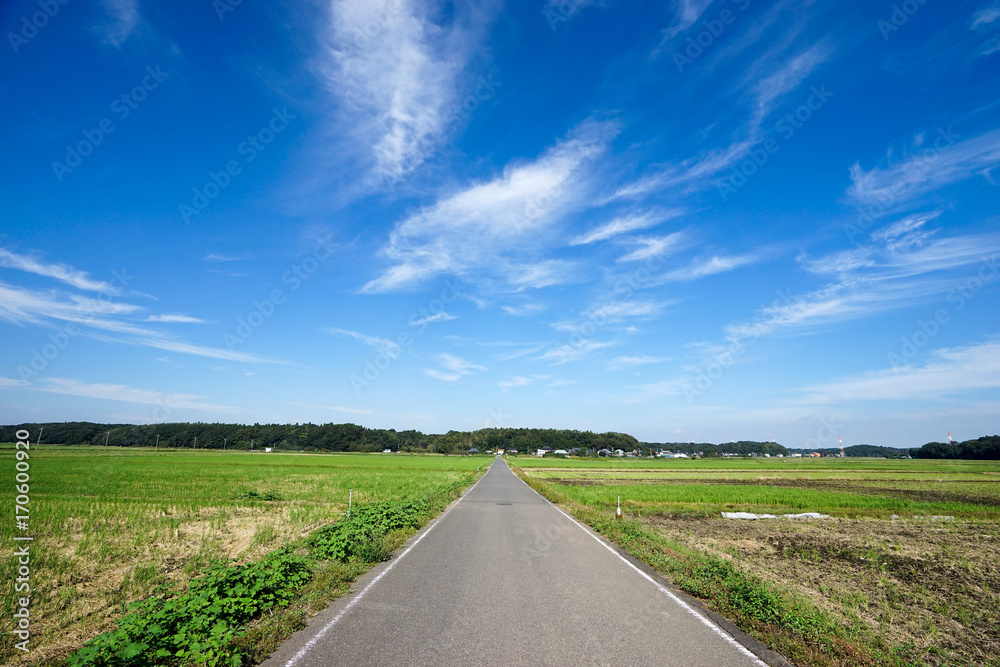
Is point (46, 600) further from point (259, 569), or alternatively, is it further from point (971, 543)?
point (971, 543)

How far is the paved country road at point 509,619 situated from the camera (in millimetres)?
5281

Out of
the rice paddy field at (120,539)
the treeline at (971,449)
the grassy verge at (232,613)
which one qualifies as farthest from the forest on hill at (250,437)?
the grassy verge at (232,613)

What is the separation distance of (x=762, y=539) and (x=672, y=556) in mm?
6793

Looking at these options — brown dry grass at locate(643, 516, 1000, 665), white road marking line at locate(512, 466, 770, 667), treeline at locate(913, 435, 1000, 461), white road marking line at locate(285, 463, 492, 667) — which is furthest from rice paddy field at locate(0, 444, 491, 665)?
treeline at locate(913, 435, 1000, 461)

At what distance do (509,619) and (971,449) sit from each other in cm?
18711

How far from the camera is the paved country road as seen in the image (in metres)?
5.28

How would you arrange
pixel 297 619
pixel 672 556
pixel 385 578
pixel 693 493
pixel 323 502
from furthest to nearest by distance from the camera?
1. pixel 693 493
2. pixel 323 502
3. pixel 672 556
4. pixel 385 578
5. pixel 297 619

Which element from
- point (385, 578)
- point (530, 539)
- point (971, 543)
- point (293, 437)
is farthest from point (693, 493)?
point (293, 437)

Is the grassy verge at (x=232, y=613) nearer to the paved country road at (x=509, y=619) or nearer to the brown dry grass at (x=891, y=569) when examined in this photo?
the paved country road at (x=509, y=619)

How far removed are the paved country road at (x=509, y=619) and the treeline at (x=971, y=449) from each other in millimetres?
174991

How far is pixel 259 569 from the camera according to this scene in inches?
314

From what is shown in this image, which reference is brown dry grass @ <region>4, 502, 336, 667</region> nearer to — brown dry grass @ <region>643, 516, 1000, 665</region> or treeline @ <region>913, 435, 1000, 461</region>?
brown dry grass @ <region>643, 516, 1000, 665</region>

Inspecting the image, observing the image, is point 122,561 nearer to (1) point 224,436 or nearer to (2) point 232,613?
(2) point 232,613

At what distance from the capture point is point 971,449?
134 m
